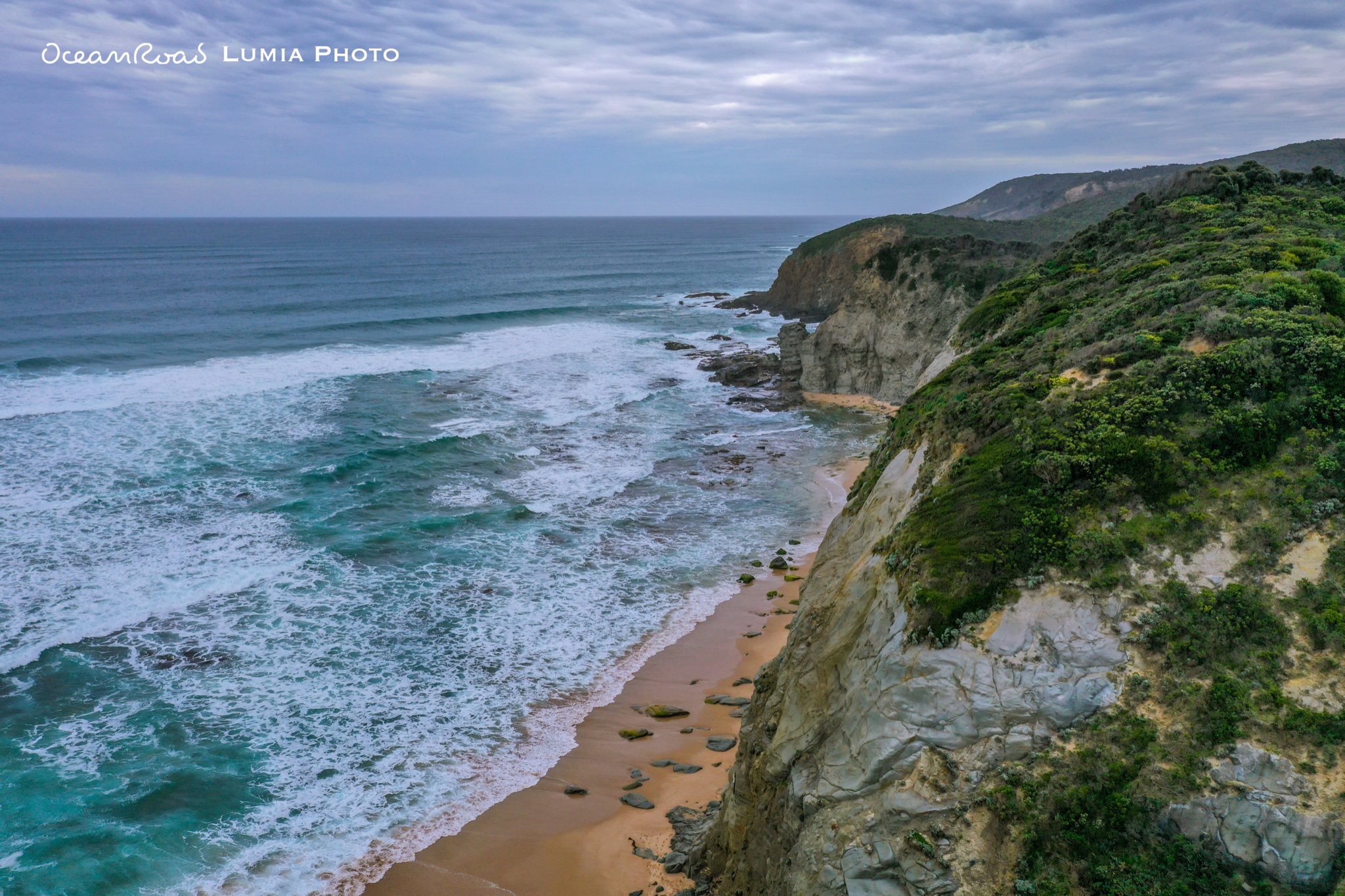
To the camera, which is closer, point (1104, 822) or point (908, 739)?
point (1104, 822)

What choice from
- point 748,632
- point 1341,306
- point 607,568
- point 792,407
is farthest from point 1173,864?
point 792,407

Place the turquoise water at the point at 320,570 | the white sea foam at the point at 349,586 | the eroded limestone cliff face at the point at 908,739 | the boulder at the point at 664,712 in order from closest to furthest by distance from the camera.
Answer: the eroded limestone cliff face at the point at 908,739 < the turquoise water at the point at 320,570 < the white sea foam at the point at 349,586 < the boulder at the point at 664,712

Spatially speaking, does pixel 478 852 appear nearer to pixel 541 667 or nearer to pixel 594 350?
pixel 541 667

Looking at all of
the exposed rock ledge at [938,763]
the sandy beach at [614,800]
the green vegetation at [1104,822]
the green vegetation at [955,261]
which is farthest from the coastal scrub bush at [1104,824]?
the green vegetation at [955,261]

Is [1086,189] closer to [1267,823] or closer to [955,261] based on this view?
[955,261]

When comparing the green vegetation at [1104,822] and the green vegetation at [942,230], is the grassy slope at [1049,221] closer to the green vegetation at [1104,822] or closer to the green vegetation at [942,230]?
the green vegetation at [942,230]

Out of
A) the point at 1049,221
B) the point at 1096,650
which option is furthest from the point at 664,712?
the point at 1049,221
